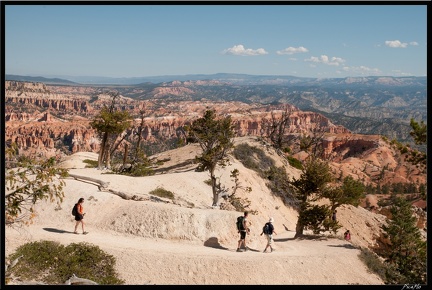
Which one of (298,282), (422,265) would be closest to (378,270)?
(422,265)

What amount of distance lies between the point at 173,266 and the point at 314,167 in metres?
12.3

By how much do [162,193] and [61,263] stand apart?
10.9 metres

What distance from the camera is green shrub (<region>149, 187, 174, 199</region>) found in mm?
24745

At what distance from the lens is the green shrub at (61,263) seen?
540 inches

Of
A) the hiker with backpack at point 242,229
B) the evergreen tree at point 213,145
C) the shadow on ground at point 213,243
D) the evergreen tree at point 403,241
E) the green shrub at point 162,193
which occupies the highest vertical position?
the evergreen tree at point 213,145

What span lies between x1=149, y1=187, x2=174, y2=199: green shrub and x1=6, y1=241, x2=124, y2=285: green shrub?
9132 millimetres

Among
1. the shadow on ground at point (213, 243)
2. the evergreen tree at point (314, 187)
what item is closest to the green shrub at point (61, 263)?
the shadow on ground at point (213, 243)

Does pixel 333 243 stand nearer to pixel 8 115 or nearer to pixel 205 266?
pixel 205 266

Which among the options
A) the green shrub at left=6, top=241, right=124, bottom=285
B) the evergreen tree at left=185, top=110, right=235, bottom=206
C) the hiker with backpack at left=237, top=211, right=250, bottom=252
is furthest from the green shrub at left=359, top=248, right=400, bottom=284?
the green shrub at left=6, top=241, right=124, bottom=285

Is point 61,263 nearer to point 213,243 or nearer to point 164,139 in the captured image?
point 213,243

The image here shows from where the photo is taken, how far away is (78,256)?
15.0m

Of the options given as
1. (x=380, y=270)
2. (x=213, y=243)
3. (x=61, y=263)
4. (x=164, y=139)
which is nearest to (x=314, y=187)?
(x=380, y=270)

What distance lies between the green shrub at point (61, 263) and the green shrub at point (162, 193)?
913cm

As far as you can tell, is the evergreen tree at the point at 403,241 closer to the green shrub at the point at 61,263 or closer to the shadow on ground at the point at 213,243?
the shadow on ground at the point at 213,243
